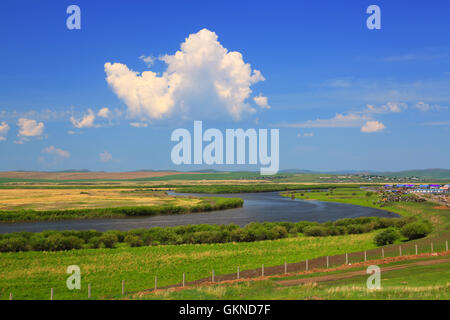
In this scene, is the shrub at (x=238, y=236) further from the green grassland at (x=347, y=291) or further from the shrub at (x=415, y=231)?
the green grassland at (x=347, y=291)

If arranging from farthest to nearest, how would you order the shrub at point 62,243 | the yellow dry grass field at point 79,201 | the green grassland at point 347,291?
the yellow dry grass field at point 79,201
the shrub at point 62,243
the green grassland at point 347,291

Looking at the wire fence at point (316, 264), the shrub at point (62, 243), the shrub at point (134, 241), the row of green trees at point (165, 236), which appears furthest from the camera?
the shrub at point (134, 241)

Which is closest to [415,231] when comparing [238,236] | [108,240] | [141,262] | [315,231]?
[315,231]

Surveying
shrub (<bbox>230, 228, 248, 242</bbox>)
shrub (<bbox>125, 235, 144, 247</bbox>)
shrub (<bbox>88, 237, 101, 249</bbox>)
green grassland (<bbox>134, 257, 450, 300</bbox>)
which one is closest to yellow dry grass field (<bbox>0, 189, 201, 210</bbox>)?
shrub (<bbox>88, 237, 101, 249</bbox>)

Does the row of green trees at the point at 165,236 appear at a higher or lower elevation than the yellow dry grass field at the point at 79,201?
higher

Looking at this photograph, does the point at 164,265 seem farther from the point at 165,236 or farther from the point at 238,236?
the point at 238,236

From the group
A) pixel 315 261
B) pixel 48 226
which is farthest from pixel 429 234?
pixel 48 226

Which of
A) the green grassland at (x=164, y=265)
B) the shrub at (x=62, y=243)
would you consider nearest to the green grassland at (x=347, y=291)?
the green grassland at (x=164, y=265)

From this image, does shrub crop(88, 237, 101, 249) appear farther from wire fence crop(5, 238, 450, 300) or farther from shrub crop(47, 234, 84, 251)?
wire fence crop(5, 238, 450, 300)
